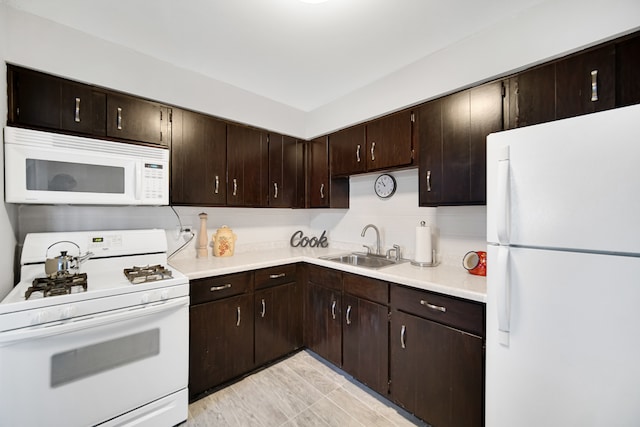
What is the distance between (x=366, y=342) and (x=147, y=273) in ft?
5.30

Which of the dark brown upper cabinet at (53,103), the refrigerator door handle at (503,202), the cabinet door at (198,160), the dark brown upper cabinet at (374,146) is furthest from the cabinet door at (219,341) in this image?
the refrigerator door handle at (503,202)

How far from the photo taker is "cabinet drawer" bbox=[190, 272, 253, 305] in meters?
1.84

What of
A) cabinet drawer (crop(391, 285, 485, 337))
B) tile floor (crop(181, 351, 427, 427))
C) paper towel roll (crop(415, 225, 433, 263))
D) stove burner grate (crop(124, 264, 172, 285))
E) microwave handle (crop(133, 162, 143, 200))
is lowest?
tile floor (crop(181, 351, 427, 427))

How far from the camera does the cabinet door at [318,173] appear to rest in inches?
109

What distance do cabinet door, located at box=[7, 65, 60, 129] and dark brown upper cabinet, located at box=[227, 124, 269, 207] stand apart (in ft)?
→ 3.64

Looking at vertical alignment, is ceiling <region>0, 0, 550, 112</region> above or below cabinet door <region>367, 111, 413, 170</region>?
above

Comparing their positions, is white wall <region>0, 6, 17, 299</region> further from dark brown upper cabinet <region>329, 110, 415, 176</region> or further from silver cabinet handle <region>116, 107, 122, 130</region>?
dark brown upper cabinet <region>329, 110, 415, 176</region>

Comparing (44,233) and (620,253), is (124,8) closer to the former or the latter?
(44,233)

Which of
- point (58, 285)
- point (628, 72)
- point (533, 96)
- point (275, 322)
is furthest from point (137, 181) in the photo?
point (628, 72)

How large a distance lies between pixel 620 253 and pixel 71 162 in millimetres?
2770

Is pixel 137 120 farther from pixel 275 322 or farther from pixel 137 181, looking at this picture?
pixel 275 322

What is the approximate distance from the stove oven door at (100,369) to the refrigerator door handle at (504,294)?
1.76 meters

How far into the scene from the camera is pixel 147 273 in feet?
5.51

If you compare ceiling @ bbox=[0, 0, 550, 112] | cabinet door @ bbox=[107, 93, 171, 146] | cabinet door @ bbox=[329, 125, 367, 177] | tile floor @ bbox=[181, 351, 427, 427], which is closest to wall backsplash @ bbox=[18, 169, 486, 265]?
cabinet door @ bbox=[329, 125, 367, 177]
